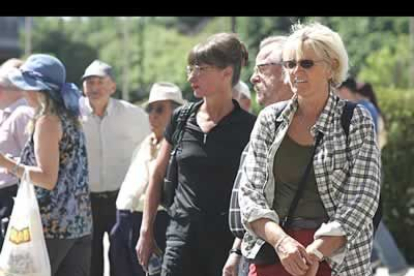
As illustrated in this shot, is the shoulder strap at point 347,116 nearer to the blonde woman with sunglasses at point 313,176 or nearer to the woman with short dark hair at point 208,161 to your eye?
the blonde woman with sunglasses at point 313,176

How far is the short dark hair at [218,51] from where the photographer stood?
5648 millimetres

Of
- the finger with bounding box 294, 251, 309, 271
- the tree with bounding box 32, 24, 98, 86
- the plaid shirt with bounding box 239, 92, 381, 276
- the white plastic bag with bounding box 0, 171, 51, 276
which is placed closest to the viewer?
the finger with bounding box 294, 251, 309, 271

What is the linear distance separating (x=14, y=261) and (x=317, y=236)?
7.75ft

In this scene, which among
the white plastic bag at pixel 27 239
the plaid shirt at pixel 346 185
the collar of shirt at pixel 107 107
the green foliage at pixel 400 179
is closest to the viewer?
the plaid shirt at pixel 346 185

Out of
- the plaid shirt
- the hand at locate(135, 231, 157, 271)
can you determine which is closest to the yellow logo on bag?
the hand at locate(135, 231, 157, 271)

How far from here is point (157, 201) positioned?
5926 millimetres

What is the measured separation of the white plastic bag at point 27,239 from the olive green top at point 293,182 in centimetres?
195

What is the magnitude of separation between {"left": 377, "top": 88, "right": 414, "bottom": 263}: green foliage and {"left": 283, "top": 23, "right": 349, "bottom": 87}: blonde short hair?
7.06 meters

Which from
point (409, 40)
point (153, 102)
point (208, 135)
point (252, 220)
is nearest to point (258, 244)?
point (252, 220)

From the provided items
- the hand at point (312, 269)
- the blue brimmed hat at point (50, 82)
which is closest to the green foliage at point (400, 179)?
the blue brimmed hat at point (50, 82)

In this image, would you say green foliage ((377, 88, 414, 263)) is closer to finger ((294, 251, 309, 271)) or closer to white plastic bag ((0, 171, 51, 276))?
white plastic bag ((0, 171, 51, 276))

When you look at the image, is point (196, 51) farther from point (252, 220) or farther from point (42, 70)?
point (252, 220)

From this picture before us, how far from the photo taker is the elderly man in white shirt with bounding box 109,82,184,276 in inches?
275

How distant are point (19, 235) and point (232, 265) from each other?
145 centimetres
